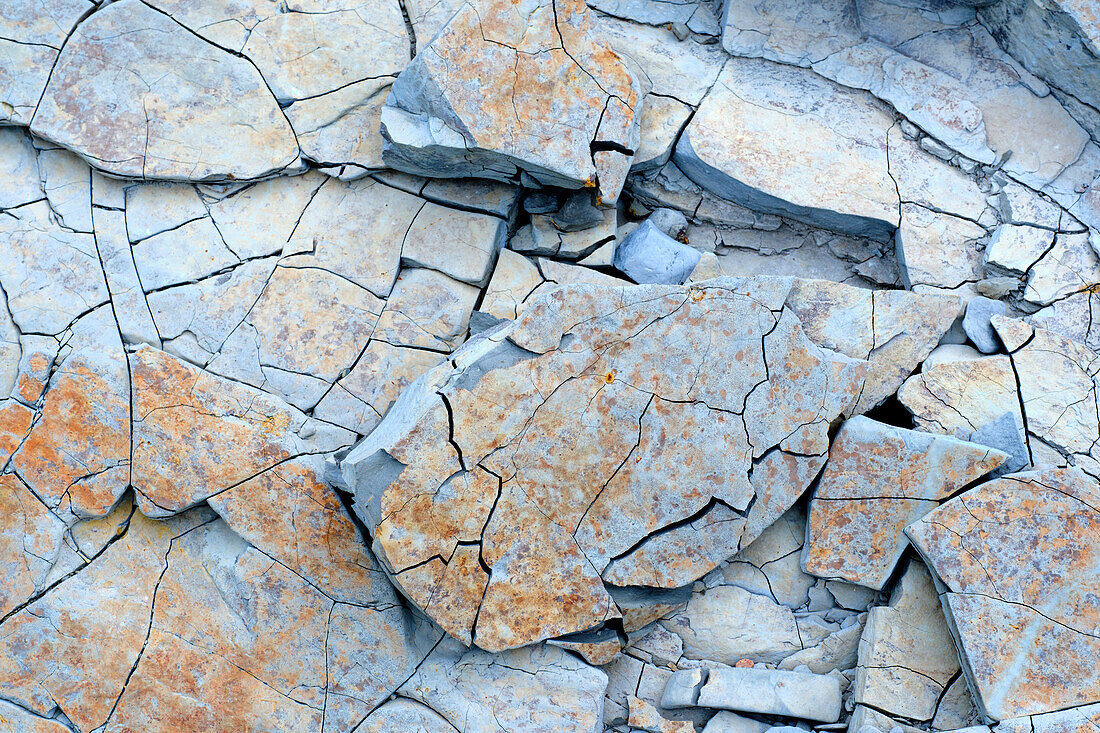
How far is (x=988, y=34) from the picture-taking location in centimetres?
325

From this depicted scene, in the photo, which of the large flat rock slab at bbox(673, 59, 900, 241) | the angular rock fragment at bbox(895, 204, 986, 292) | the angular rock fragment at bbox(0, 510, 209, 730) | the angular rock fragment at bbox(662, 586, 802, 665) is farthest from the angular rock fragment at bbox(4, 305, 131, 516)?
the angular rock fragment at bbox(895, 204, 986, 292)

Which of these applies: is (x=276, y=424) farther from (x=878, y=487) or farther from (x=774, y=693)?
(x=878, y=487)

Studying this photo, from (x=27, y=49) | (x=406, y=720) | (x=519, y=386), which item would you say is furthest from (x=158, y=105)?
(x=406, y=720)

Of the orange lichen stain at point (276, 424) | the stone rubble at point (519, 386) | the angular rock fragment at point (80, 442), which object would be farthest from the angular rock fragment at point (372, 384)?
the angular rock fragment at point (80, 442)

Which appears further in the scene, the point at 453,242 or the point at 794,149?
the point at 794,149

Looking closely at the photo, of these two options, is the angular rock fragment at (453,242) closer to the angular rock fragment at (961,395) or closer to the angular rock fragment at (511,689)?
the angular rock fragment at (511,689)

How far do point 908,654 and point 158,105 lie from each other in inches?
123

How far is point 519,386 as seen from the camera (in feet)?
8.41

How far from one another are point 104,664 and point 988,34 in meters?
3.93

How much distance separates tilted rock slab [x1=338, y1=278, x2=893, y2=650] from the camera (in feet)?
8.23

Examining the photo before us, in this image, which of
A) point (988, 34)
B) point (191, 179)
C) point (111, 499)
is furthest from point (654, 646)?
point (988, 34)

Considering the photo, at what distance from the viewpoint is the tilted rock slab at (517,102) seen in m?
2.76

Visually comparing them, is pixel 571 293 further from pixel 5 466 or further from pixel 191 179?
pixel 5 466

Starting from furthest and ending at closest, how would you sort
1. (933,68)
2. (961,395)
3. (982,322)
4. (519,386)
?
(933,68) → (982,322) → (961,395) → (519,386)
